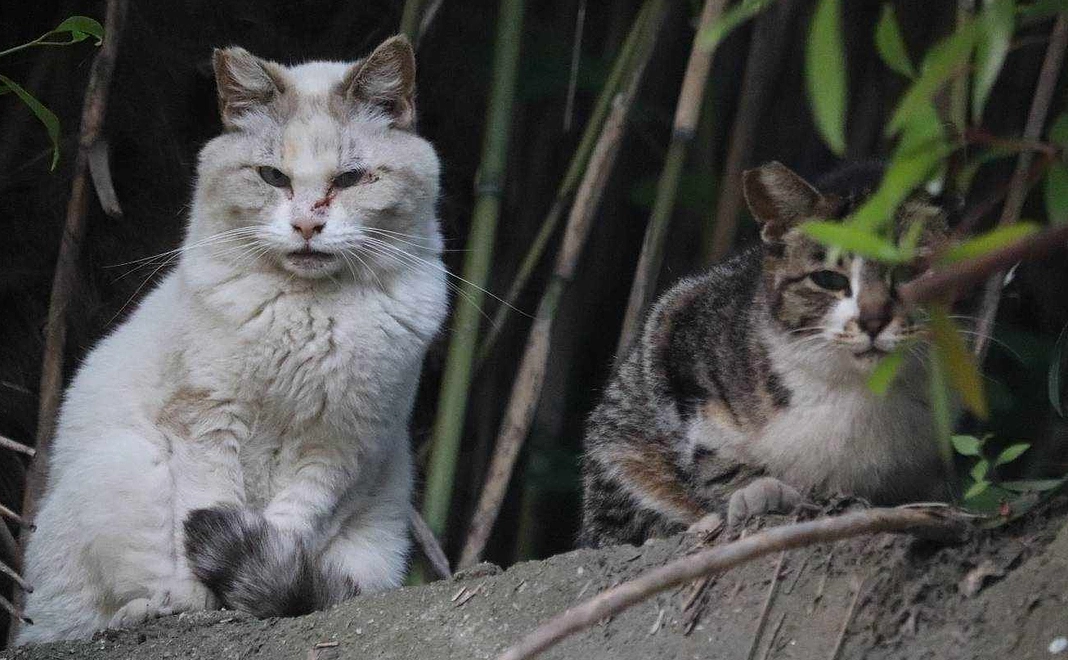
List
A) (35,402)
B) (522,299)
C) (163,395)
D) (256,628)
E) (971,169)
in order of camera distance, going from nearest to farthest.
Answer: (971,169), (256,628), (163,395), (35,402), (522,299)

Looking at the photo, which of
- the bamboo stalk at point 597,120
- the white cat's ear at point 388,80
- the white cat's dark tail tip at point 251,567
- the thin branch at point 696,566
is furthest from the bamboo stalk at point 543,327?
the thin branch at point 696,566

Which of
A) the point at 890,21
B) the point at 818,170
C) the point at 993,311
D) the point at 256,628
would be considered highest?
the point at 890,21

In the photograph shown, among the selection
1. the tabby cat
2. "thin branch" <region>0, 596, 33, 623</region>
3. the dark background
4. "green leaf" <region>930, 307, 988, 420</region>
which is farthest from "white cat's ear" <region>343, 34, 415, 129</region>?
"green leaf" <region>930, 307, 988, 420</region>

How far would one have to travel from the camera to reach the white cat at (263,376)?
259cm

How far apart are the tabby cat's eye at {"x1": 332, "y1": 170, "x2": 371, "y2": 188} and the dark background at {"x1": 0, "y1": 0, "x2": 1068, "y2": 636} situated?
617 millimetres

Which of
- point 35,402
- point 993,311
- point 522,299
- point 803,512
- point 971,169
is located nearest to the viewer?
point 971,169

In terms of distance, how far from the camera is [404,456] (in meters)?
3.05

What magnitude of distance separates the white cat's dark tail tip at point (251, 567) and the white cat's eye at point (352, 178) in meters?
0.76

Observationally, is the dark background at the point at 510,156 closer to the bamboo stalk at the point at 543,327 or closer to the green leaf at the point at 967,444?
the bamboo stalk at the point at 543,327

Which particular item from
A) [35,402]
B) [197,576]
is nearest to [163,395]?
[197,576]

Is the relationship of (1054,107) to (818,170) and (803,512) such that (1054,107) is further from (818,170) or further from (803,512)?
(803,512)

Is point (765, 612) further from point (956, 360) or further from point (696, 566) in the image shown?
point (956, 360)

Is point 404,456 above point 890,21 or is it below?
below

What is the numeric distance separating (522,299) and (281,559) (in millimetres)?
2032
